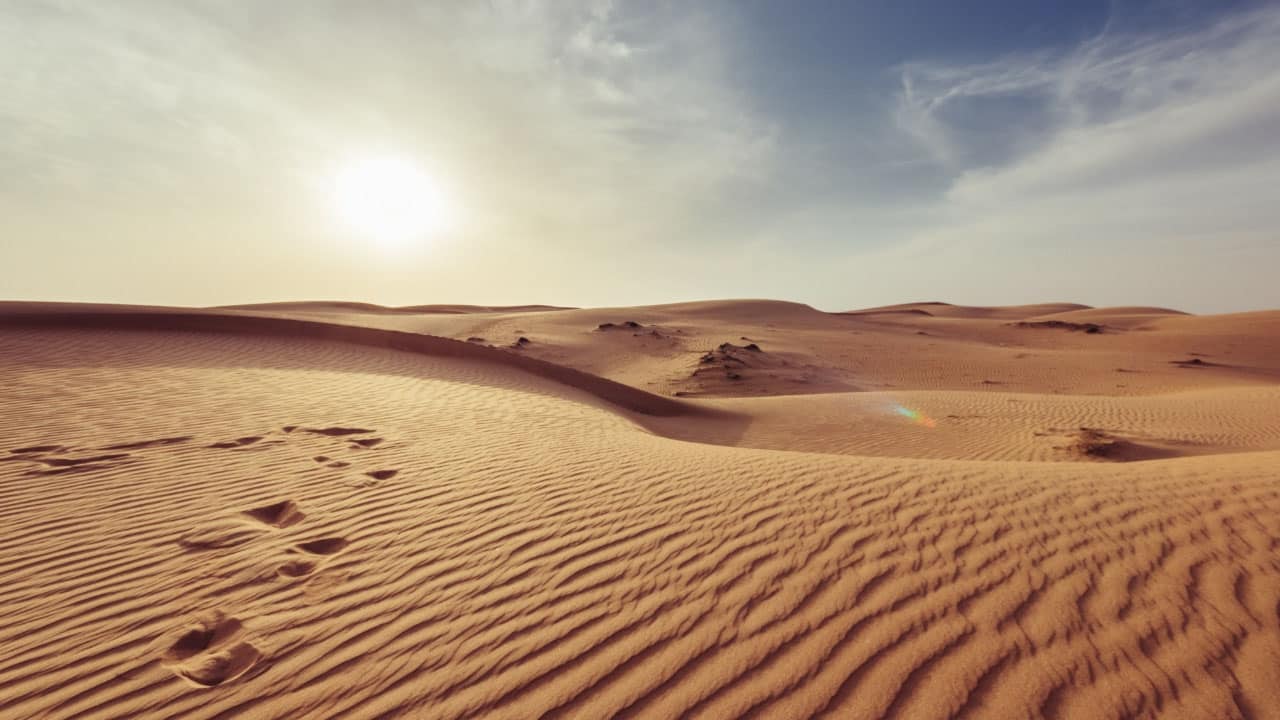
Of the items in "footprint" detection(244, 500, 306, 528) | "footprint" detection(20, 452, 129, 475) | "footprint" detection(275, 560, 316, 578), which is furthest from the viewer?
"footprint" detection(20, 452, 129, 475)

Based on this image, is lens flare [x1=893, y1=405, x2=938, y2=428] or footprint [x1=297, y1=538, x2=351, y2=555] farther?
lens flare [x1=893, y1=405, x2=938, y2=428]

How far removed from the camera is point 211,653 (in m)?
2.41

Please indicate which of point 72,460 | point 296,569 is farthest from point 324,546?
point 72,460

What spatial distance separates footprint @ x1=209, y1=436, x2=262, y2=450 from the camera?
17.9 feet

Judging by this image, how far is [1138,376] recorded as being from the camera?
1975 centimetres

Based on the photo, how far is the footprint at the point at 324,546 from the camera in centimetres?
339

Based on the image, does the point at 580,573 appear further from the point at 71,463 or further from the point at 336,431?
the point at 71,463

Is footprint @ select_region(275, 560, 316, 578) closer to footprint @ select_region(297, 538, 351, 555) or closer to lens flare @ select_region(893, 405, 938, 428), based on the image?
footprint @ select_region(297, 538, 351, 555)

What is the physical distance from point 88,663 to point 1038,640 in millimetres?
4153

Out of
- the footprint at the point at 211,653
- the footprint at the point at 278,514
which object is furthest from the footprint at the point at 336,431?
the footprint at the point at 211,653

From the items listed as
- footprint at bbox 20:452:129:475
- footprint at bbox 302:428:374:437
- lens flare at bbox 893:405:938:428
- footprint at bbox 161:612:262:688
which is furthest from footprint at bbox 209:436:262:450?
lens flare at bbox 893:405:938:428

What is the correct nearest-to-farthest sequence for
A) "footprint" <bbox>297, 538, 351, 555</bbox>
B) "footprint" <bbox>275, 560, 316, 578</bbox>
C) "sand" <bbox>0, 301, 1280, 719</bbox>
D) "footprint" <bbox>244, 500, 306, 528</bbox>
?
"sand" <bbox>0, 301, 1280, 719</bbox>, "footprint" <bbox>275, 560, 316, 578</bbox>, "footprint" <bbox>297, 538, 351, 555</bbox>, "footprint" <bbox>244, 500, 306, 528</bbox>

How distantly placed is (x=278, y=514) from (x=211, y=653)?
174cm

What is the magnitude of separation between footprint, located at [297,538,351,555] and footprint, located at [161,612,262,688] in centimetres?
71
